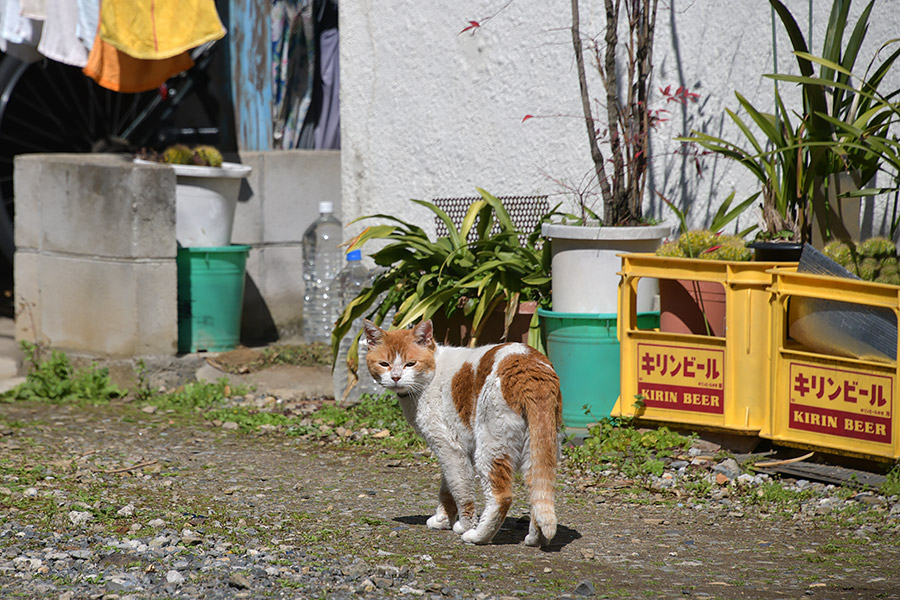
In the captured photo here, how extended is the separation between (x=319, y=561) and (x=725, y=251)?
2.51 m

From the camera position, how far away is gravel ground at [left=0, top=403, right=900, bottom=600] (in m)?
3.12

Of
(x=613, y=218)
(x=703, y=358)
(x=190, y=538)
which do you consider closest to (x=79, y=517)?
(x=190, y=538)

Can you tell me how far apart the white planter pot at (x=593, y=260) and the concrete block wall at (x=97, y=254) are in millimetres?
3049

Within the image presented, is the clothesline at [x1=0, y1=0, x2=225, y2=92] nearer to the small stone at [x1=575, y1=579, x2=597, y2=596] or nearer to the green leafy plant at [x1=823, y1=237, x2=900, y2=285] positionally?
the green leafy plant at [x1=823, y1=237, x2=900, y2=285]

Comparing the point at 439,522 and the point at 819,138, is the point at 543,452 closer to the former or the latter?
the point at 439,522

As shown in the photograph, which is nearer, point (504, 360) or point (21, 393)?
point (504, 360)

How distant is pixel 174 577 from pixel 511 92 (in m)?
4.37

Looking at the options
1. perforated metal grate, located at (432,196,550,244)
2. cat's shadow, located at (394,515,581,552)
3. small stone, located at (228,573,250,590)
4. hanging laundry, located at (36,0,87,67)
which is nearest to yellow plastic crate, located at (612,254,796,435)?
cat's shadow, located at (394,515,581,552)

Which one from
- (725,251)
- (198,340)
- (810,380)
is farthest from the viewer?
(198,340)

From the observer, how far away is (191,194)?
717cm

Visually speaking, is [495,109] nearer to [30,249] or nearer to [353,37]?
[353,37]

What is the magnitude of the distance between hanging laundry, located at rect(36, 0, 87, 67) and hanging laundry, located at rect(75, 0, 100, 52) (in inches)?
4.7

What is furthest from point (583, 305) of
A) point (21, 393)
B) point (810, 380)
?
point (21, 393)

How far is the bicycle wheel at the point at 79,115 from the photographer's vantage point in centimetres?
966
